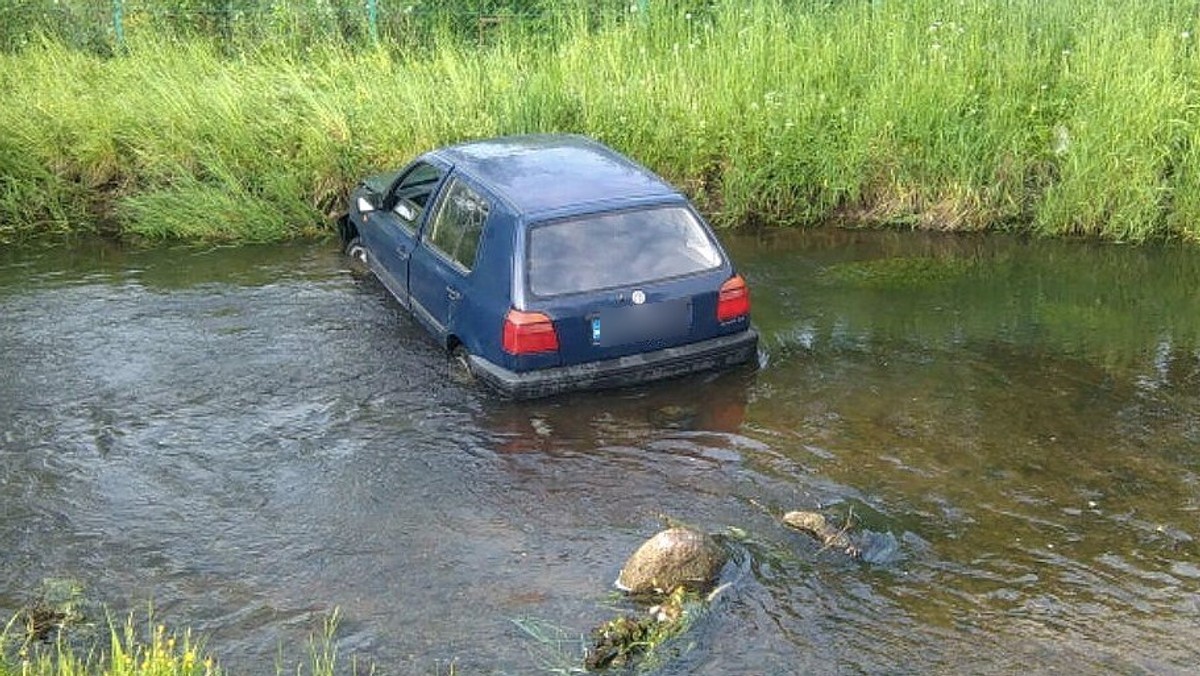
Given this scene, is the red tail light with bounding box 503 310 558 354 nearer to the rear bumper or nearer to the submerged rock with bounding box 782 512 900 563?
the rear bumper

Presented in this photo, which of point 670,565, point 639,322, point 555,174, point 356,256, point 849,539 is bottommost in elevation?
point 849,539

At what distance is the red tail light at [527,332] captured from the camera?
28.7 ft

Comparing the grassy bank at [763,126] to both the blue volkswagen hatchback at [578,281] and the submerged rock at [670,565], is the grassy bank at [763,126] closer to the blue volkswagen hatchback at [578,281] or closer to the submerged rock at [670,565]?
the blue volkswagen hatchback at [578,281]

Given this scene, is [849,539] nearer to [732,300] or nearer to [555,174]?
[732,300]

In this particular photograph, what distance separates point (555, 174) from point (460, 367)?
1.55 metres

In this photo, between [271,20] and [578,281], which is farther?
[271,20]

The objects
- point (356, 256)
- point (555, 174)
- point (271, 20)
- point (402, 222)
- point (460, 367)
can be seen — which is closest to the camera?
point (555, 174)

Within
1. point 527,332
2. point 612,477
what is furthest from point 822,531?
point 527,332

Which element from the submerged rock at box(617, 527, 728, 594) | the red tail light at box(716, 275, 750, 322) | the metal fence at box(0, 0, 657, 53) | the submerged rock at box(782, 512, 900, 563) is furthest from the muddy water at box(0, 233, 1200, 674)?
the metal fence at box(0, 0, 657, 53)

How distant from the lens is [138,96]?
48.3ft

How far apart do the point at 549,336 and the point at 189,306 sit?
417 centimetres

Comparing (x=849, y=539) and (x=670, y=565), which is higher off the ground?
(x=670, y=565)

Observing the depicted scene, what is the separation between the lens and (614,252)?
9.04 m

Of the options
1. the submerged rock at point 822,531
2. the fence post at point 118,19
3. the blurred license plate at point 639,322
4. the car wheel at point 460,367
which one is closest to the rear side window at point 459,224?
the car wheel at point 460,367
